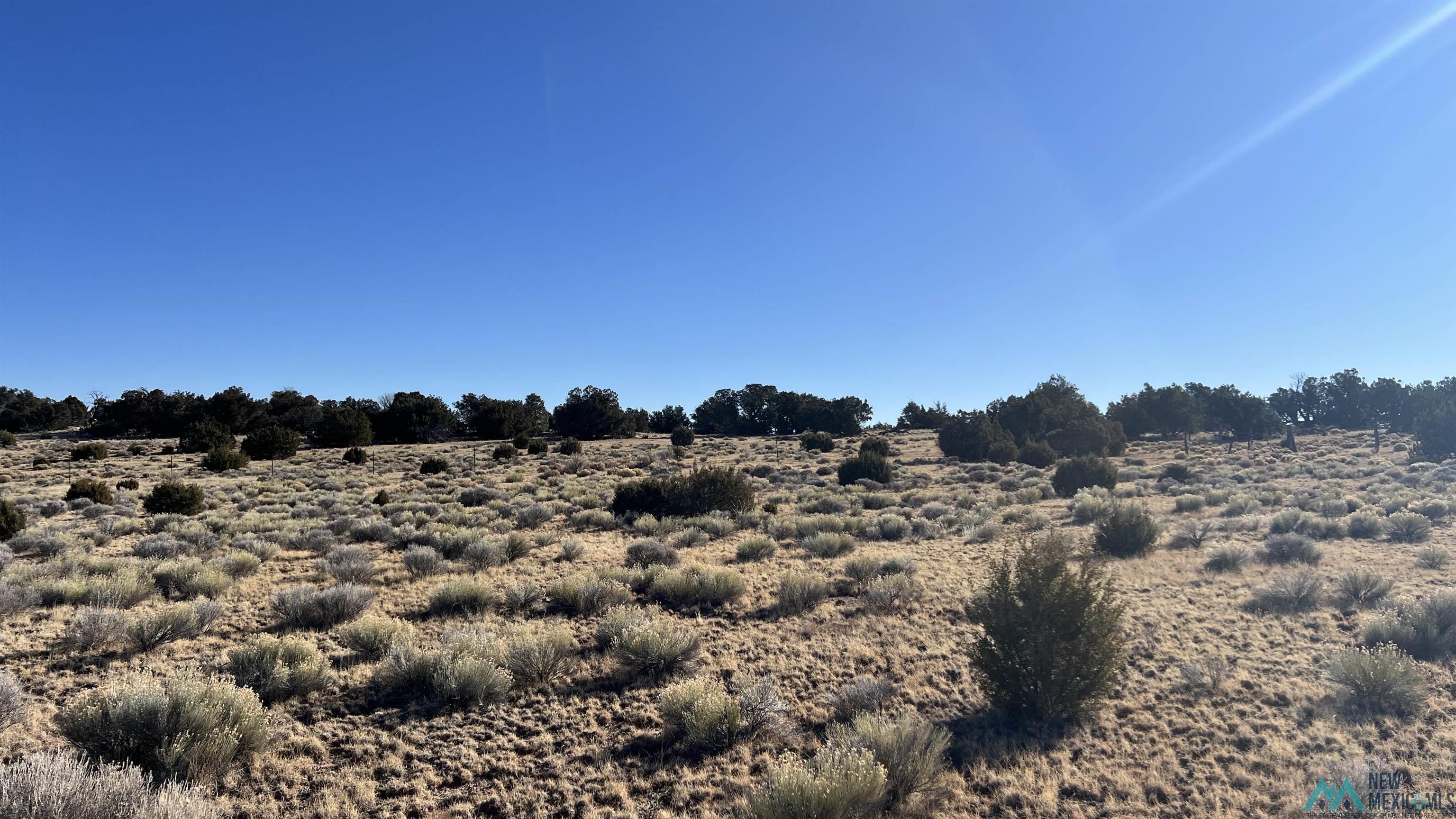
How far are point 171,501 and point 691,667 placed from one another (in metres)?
19.0

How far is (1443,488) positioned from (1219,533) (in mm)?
15625

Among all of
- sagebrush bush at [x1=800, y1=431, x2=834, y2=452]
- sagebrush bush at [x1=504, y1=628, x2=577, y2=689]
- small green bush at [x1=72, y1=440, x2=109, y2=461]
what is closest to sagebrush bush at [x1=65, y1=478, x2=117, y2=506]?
sagebrush bush at [x1=504, y1=628, x2=577, y2=689]

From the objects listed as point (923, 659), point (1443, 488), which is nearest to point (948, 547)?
point (923, 659)

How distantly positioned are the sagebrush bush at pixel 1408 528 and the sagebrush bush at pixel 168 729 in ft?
74.8

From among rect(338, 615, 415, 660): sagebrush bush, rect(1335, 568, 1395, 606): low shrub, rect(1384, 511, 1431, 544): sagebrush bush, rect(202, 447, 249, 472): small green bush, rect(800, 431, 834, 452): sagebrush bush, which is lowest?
rect(338, 615, 415, 660): sagebrush bush

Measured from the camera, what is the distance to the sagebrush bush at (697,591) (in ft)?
34.0

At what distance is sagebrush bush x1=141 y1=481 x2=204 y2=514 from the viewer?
17.4 metres

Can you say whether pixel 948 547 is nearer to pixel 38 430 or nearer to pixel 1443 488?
pixel 1443 488

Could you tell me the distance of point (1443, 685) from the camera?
707 centimetres

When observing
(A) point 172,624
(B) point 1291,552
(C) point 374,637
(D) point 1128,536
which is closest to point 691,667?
(C) point 374,637

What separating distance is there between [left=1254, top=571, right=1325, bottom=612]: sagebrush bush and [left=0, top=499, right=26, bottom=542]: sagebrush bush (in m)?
25.0

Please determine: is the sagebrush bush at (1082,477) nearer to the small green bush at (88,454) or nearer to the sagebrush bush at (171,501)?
the sagebrush bush at (171,501)

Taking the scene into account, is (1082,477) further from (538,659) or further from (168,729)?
(168,729)

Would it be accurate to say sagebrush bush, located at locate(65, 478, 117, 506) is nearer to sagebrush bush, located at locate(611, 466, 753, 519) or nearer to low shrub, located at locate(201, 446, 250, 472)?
low shrub, located at locate(201, 446, 250, 472)
